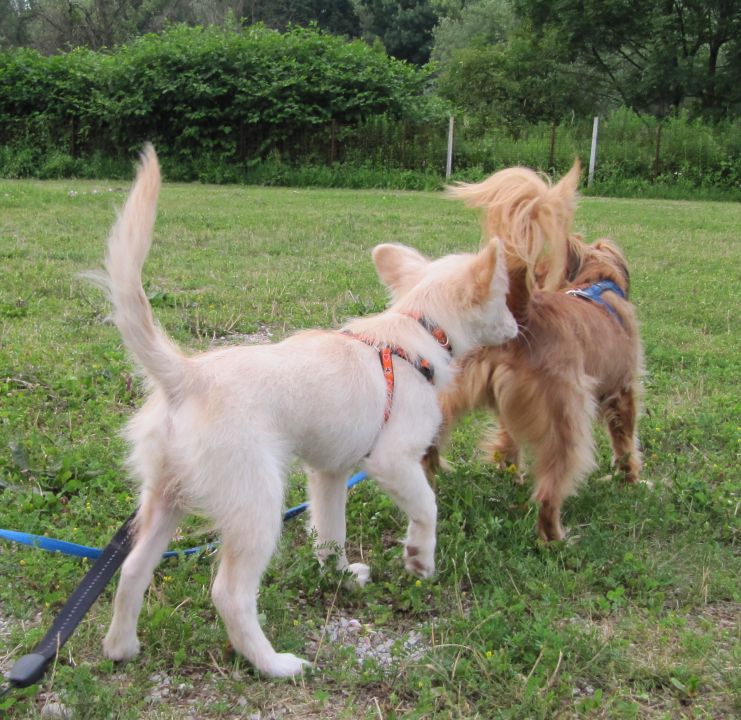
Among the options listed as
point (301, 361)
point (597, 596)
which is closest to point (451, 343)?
point (301, 361)

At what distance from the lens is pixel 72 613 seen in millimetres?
2566

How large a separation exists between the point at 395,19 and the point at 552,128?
137ft

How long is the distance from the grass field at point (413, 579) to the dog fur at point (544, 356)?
1.11 ft

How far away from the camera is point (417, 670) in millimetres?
2637

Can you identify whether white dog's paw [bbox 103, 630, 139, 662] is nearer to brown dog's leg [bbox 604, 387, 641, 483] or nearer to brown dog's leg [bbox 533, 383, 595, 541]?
brown dog's leg [bbox 533, 383, 595, 541]

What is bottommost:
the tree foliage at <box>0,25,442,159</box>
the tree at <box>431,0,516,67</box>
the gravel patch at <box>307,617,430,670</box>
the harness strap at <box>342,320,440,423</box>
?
the gravel patch at <box>307,617,430,670</box>

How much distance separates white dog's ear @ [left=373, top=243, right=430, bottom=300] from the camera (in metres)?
3.66

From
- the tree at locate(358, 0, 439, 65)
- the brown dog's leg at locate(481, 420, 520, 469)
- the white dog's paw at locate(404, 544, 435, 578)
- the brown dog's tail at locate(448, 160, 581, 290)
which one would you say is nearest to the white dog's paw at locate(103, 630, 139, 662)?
the white dog's paw at locate(404, 544, 435, 578)

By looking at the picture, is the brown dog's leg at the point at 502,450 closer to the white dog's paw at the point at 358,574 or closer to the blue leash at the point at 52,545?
the white dog's paw at the point at 358,574

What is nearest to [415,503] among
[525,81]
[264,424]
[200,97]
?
[264,424]

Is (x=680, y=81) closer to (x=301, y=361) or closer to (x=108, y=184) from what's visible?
(x=108, y=184)

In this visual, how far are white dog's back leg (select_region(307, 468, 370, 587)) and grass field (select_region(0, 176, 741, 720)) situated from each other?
0.09 metres

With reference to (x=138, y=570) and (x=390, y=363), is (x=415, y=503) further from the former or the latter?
(x=138, y=570)

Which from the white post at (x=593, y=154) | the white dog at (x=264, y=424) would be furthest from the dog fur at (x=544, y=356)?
the white post at (x=593, y=154)
